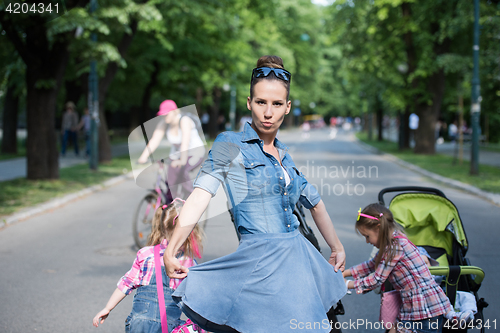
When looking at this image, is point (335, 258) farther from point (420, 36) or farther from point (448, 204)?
point (420, 36)


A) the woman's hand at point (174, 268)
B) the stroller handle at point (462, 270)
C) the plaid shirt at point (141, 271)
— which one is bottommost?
the stroller handle at point (462, 270)

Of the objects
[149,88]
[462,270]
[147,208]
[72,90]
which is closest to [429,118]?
[149,88]

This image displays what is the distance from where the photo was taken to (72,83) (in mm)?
26781

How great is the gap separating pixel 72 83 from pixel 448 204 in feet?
83.0

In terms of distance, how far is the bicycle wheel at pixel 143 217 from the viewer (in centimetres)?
688

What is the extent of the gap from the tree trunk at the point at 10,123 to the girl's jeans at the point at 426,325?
22.8 metres

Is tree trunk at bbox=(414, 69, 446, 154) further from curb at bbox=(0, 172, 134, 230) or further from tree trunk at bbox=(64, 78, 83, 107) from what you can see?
tree trunk at bbox=(64, 78, 83, 107)

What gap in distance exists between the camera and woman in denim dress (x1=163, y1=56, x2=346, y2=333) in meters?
2.28

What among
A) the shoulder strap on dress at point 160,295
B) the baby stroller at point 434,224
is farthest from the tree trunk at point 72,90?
the shoulder strap on dress at point 160,295

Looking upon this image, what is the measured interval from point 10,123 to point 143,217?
62.7ft

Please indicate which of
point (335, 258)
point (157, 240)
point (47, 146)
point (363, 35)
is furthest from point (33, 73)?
point (363, 35)

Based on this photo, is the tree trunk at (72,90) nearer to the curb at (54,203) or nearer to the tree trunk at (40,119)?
the curb at (54,203)

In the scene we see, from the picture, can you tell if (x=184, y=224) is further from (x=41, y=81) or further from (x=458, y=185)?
(x=458, y=185)

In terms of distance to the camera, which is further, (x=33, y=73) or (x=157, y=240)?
(x=33, y=73)
